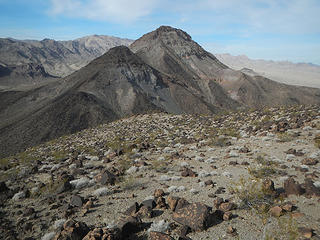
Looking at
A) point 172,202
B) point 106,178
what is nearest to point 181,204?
point 172,202

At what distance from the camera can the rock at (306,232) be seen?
13.3 feet

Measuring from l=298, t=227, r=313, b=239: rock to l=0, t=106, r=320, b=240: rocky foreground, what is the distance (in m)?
0.02

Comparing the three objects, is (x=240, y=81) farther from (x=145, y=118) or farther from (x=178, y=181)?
(x=178, y=181)

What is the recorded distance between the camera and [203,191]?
6.63m

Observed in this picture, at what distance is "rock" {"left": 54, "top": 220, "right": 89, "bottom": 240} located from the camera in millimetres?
4727

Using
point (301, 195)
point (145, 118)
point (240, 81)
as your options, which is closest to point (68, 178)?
point (301, 195)

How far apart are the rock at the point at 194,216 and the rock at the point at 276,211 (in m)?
1.47

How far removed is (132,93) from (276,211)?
1962 inches

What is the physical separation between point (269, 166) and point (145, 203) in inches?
190

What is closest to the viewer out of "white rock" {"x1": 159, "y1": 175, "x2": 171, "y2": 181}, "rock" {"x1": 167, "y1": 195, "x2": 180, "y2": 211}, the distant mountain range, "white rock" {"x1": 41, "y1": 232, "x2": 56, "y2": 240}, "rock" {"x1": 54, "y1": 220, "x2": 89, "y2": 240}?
"rock" {"x1": 54, "y1": 220, "x2": 89, "y2": 240}

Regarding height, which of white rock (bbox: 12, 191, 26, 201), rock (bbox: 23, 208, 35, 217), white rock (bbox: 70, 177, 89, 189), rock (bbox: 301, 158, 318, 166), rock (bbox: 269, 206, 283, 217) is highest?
rock (bbox: 301, 158, 318, 166)

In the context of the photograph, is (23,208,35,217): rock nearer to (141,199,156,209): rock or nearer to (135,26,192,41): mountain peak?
(141,199,156,209): rock

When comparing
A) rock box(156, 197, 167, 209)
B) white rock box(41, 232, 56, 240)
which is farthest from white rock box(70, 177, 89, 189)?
rock box(156, 197, 167, 209)

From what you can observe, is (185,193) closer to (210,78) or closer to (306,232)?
(306,232)
